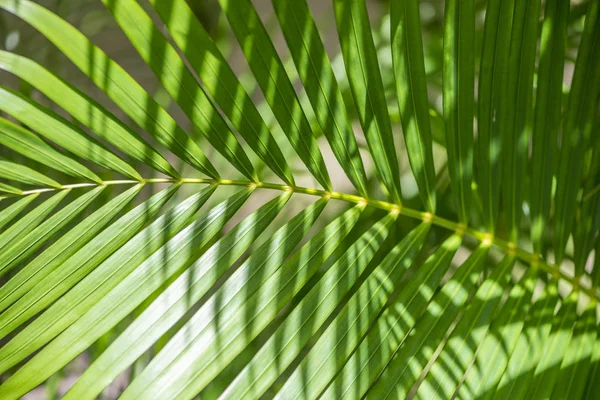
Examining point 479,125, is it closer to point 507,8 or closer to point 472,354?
point 507,8

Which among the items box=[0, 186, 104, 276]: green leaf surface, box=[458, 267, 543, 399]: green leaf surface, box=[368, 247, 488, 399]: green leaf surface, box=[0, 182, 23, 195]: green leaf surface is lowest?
box=[458, 267, 543, 399]: green leaf surface

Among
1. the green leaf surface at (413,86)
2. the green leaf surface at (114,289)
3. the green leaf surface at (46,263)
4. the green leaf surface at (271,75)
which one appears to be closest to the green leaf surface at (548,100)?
the green leaf surface at (413,86)

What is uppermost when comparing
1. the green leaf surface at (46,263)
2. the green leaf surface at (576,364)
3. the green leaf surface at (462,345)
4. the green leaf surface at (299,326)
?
the green leaf surface at (46,263)

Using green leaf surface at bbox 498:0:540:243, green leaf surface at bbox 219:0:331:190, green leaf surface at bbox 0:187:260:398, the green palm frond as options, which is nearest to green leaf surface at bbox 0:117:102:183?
the green palm frond

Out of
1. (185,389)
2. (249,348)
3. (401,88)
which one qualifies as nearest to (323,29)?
(401,88)

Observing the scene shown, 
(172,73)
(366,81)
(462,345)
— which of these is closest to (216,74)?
(172,73)

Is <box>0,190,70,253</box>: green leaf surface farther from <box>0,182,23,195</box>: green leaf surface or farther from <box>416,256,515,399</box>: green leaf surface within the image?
<box>416,256,515,399</box>: green leaf surface

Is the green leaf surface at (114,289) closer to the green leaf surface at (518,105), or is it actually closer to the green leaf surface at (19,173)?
the green leaf surface at (19,173)
